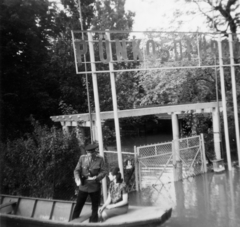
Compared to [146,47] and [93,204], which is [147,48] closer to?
[146,47]

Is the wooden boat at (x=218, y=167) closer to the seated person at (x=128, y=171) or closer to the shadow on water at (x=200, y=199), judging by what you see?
the shadow on water at (x=200, y=199)

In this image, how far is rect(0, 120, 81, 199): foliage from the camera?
9.68 metres

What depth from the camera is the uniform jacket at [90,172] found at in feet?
22.5

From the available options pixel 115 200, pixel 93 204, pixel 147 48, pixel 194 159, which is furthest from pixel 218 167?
pixel 93 204

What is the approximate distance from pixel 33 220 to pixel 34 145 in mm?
3136

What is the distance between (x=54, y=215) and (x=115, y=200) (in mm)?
1677

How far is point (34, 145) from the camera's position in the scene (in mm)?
10109

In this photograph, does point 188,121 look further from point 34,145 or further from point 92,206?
point 92,206

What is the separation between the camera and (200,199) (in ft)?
29.9

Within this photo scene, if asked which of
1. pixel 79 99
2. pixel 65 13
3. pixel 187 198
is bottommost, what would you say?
pixel 187 198

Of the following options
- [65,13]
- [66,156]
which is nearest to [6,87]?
[65,13]

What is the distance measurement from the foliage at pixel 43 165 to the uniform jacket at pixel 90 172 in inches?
111

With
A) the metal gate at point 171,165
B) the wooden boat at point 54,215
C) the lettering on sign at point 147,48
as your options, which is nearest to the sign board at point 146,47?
the lettering on sign at point 147,48

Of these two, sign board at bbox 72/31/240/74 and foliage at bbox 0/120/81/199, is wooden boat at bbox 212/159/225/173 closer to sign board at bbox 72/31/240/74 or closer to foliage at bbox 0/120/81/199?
sign board at bbox 72/31/240/74
